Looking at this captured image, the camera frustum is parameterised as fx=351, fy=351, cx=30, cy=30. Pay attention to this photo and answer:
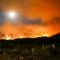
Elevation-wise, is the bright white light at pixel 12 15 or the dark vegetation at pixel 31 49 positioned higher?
the bright white light at pixel 12 15

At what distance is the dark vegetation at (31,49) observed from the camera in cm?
1752

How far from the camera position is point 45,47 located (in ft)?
58.0

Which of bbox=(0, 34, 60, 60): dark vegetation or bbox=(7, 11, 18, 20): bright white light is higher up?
bbox=(7, 11, 18, 20): bright white light

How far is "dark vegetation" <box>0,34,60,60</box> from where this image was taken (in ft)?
57.5

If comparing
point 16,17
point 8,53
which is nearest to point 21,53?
point 8,53

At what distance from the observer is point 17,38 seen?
17.9m

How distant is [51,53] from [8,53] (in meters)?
2.17

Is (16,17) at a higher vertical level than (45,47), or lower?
higher

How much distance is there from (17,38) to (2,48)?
3.02ft

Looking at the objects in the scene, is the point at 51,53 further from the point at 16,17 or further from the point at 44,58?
the point at 16,17

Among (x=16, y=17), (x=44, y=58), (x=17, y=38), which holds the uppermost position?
(x=16, y=17)

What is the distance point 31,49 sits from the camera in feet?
57.9

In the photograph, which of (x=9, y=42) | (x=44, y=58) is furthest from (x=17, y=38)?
(x=44, y=58)

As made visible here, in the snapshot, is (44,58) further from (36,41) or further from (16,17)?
(16,17)
